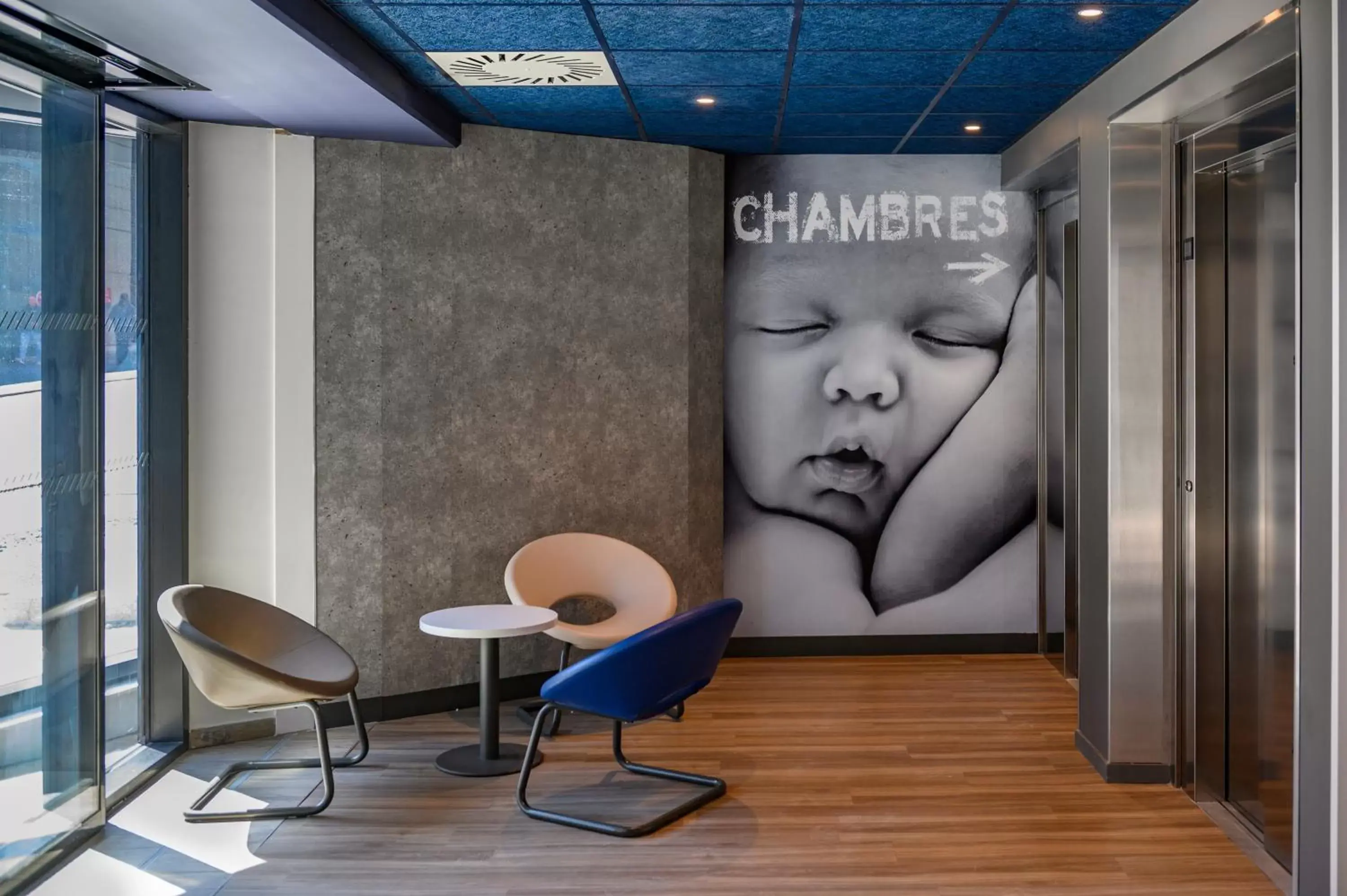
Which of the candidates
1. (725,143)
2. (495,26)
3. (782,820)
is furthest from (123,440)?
(725,143)

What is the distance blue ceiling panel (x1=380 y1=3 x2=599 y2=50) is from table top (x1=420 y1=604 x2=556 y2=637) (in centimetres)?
237

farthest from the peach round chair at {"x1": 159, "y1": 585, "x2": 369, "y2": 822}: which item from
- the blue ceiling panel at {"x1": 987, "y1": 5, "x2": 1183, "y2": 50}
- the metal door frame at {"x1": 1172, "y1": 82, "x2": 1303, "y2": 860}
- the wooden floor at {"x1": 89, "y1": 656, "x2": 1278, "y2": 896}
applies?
the blue ceiling panel at {"x1": 987, "y1": 5, "x2": 1183, "y2": 50}

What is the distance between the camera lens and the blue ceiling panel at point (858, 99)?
517cm

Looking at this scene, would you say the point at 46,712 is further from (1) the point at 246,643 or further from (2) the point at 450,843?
(2) the point at 450,843

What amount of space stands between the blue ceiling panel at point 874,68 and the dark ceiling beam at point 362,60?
1.68 m

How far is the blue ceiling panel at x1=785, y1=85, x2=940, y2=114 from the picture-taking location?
17.0 ft

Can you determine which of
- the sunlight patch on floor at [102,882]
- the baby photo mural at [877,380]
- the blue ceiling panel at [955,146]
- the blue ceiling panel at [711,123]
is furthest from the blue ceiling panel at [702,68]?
the sunlight patch on floor at [102,882]

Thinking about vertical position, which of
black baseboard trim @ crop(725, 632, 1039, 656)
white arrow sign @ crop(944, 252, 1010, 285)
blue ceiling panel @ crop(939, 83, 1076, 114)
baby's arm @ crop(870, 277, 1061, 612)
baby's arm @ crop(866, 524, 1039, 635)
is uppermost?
blue ceiling panel @ crop(939, 83, 1076, 114)

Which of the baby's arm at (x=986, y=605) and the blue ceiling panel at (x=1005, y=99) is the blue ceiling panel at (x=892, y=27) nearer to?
the blue ceiling panel at (x=1005, y=99)

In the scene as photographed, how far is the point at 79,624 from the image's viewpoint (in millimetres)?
4062

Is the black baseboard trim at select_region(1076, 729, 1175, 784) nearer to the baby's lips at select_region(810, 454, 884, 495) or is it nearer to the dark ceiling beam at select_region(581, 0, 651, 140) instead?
the baby's lips at select_region(810, 454, 884, 495)

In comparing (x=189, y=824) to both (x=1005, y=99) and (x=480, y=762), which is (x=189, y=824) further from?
(x=1005, y=99)

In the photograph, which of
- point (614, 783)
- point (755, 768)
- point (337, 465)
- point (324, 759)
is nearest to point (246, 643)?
point (324, 759)

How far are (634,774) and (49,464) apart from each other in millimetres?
2563
